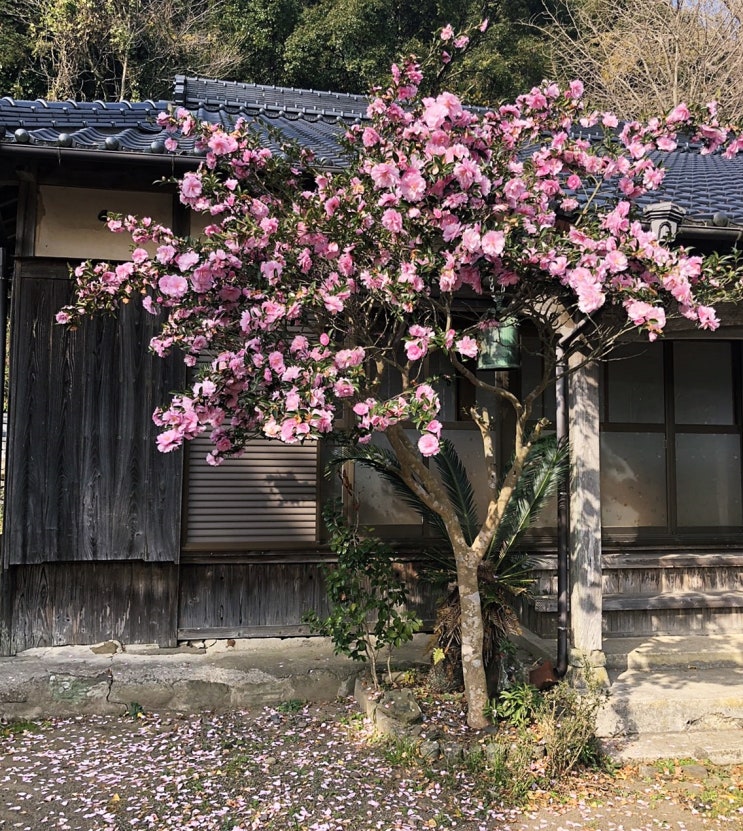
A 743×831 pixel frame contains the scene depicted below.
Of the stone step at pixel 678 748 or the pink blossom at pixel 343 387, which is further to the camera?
the stone step at pixel 678 748

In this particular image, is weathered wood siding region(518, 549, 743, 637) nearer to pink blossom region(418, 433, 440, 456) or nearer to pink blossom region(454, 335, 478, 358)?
pink blossom region(418, 433, 440, 456)

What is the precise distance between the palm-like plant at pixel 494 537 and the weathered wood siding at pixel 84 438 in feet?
4.99

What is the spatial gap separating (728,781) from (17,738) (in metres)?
4.27

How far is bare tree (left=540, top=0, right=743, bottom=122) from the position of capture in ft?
53.6

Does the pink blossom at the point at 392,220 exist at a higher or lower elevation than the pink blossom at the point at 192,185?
lower

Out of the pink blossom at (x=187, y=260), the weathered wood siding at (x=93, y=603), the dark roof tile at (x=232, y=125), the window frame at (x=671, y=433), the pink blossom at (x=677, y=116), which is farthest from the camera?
the window frame at (x=671, y=433)

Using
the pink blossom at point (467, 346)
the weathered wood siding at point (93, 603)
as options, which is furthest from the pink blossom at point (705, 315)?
the weathered wood siding at point (93, 603)

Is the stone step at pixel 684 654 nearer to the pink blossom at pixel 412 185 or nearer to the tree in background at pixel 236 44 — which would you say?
the pink blossom at pixel 412 185

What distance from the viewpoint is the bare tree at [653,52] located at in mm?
16344

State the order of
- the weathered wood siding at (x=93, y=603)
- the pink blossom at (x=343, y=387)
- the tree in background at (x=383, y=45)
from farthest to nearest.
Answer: the tree in background at (x=383, y=45) < the weathered wood siding at (x=93, y=603) < the pink blossom at (x=343, y=387)

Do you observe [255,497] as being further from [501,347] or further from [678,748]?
[678,748]

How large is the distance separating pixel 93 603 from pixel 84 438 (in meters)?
1.28

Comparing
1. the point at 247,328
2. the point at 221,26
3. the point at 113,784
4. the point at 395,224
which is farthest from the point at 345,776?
the point at 221,26

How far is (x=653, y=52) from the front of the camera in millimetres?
17188
